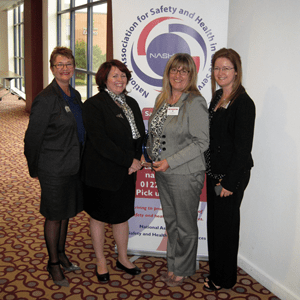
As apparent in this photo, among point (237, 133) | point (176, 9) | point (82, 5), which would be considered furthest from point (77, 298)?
point (82, 5)

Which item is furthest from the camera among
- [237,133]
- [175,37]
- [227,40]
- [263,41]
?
[227,40]

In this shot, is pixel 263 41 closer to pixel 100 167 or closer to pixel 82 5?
pixel 100 167

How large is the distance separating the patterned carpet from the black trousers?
0.51ft

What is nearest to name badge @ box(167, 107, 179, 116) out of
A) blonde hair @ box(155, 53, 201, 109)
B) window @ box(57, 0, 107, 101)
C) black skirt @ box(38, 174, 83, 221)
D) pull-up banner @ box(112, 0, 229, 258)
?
blonde hair @ box(155, 53, 201, 109)

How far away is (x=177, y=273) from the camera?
8.14ft

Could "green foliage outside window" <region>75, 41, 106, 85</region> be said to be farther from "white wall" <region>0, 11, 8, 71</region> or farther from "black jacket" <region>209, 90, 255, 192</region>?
"white wall" <region>0, 11, 8, 71</region>

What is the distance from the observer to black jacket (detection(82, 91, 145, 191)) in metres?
2.24

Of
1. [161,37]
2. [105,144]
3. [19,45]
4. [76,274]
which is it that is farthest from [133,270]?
[19,45]

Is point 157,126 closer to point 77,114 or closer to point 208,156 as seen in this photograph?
point 208,156

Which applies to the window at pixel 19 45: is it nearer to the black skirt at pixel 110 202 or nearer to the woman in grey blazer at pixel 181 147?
the black skirt at pixel 110 202

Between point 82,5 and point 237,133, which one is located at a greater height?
point 82,5

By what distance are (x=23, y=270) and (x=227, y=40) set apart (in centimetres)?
246

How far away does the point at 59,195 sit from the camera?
93.1 inches

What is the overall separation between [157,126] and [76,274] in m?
1.32
